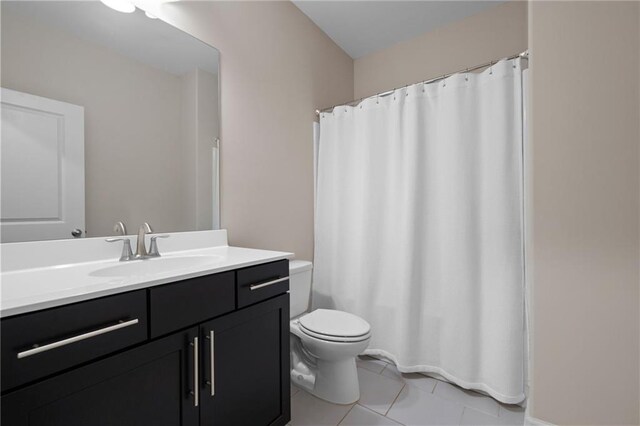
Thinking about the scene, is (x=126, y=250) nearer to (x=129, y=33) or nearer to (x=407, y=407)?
(x=129, y=33)

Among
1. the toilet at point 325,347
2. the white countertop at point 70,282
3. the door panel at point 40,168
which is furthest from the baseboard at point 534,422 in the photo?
the door panel at point 40,168

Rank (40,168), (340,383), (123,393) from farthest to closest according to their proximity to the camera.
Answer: (340,383), (40,168), (123,393)

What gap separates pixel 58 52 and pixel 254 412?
5.17ft

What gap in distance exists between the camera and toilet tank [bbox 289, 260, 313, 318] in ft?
5.58

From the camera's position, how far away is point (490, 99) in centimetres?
156

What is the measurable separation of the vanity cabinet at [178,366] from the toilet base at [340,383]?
346mm

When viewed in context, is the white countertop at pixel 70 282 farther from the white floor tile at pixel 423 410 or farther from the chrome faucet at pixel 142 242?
the white floor tile at pixel 423 410

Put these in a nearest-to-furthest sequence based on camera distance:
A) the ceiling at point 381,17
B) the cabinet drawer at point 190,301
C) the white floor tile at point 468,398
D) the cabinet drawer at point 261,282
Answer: the cabinet drawer at point 190,301
the cabinet drawer at point 261,282
the white floor tile at point 468,398
the ceiling at point 381,17

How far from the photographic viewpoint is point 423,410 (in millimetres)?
1479

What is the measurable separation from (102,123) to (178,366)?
3.38 ft

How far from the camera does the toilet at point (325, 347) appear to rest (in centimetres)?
146

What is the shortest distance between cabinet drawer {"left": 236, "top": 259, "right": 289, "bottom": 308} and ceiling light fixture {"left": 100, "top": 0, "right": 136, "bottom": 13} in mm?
1261

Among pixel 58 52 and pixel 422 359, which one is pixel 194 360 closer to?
pixel 58 52

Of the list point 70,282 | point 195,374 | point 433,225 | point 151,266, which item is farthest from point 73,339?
point 433,225
